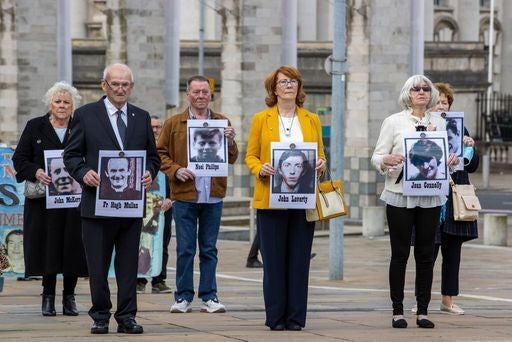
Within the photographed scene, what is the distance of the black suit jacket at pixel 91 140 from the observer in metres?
12.4

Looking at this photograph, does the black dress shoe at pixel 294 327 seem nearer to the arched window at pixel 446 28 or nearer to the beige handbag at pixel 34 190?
the beige handbag at pixel 34 190

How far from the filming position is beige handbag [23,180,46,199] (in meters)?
14.3

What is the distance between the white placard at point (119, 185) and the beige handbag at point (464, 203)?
305cm

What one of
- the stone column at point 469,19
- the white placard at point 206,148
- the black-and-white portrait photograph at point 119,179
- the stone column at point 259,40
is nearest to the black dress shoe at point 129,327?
the black-and-white portrait photograph at point 119,179

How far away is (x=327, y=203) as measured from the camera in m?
13.0

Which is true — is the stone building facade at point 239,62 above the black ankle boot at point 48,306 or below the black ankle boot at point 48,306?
above

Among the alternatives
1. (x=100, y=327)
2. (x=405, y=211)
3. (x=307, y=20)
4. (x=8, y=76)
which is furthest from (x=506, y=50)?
(x=100, y=327)

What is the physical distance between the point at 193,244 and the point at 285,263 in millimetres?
1614

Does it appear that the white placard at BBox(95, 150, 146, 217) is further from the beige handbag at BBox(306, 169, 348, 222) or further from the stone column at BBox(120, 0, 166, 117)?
the stone column at BBox(120, 0, 166, 117)

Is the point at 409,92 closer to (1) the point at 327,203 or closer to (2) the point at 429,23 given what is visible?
(1) the point at 327,203

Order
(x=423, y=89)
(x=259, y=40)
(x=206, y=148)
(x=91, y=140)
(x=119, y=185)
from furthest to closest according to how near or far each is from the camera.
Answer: (x=259, y=40) < (x=206, y=148) < (x=423, y=89) < (x=91, y=140) < (x=119, y=185)

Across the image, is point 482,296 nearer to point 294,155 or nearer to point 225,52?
point 294,155

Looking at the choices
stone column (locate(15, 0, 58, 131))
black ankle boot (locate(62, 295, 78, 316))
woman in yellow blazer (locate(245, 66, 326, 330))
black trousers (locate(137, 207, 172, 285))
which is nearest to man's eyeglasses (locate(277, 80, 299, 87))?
woman in yellow blazer (locate(245, 66, 326, 330))

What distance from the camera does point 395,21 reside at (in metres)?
33.7
